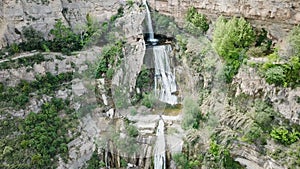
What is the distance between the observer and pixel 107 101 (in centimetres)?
2975

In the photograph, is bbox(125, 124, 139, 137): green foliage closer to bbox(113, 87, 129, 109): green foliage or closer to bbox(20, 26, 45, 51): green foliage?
bbox(113, 87, 129, 109): green foliage

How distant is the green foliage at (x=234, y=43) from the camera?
85.8ft

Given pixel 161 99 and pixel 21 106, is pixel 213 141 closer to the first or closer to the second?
pixel 161 99

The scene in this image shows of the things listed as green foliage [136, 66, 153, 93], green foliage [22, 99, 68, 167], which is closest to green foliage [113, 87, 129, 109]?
green foliage [136, 66, 153, 93]

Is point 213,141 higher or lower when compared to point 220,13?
lower

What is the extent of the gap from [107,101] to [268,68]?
11651 mm

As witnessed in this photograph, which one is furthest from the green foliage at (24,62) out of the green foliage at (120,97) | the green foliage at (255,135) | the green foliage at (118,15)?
the green foliage at (255,135)

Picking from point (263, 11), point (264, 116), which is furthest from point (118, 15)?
point (264, 116)

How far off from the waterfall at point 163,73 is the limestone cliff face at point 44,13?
5080 millimetres

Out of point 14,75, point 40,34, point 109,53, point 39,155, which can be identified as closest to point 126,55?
point 109,53

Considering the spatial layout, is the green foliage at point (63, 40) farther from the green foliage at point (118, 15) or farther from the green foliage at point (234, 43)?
the green foliage at point (234, 43)

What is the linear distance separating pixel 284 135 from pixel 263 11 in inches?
324

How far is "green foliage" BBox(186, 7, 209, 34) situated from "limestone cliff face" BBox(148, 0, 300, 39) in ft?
1.50

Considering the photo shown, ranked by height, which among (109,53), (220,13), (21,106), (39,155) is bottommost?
(39,155)
